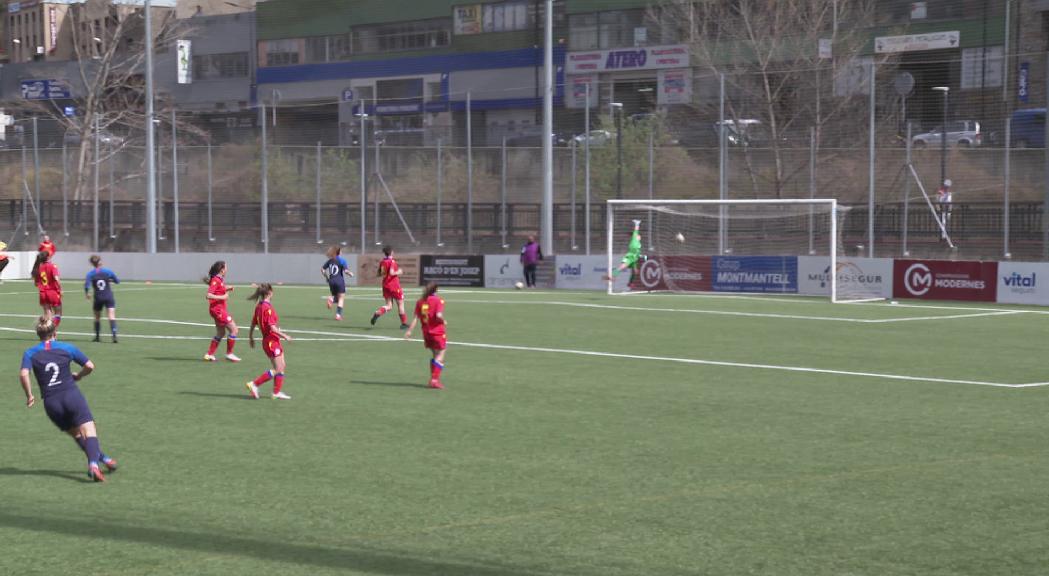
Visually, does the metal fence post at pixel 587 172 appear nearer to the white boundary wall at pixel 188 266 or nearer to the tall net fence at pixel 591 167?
the tall net fence at pixel 591 167

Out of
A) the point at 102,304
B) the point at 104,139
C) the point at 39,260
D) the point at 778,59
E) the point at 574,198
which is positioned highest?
the point at 778,59

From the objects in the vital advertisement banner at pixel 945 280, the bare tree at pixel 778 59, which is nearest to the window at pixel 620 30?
the bare tree at pixel 778 59

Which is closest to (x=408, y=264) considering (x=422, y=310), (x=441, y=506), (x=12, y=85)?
(x=422, y=310)

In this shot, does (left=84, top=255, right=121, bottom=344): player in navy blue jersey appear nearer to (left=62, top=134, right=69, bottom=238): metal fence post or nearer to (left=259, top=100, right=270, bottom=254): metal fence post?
(left=259, top=100, right=270, bottom=254): metal fence post

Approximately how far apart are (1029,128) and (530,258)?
15.6 m

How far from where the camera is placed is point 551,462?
12.7m

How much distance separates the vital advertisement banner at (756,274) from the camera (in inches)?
1454

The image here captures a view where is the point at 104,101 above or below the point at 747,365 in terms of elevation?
above

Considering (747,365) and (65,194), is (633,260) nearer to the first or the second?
(747,365)

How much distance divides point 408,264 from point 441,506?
32.9 meters

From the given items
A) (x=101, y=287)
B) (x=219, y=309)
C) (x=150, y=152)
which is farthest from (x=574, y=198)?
Answer: (x=219, y=309)

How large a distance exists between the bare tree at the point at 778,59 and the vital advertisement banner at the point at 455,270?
9.59m

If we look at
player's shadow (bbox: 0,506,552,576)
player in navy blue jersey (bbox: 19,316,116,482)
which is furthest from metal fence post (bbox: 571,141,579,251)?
player's shadow (bbox: 0,506,552,576)

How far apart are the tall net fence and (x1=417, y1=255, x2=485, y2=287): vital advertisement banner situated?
2.33m
